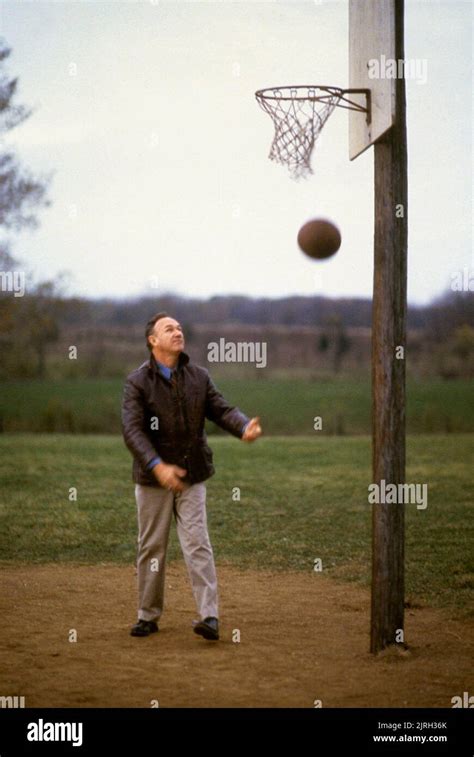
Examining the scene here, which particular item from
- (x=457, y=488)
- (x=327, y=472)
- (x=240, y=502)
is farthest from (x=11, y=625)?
(x=327, y=472)

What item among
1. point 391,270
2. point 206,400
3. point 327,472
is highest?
point 391,270

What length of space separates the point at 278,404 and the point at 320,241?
3561 cm

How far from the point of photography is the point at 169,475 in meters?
7.98

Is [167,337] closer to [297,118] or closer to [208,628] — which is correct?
[208,628]

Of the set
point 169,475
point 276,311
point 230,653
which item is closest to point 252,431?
point 169,475

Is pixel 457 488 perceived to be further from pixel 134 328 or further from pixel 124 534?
pixel 134 328

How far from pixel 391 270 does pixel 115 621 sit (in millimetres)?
3739

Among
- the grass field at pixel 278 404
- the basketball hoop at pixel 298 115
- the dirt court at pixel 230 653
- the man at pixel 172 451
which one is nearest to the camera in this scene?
the dirt court at pixel 230 653

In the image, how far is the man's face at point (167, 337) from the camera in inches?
339

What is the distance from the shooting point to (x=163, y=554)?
8.61 meters

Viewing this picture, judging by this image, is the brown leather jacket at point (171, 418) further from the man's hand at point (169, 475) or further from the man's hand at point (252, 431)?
the man's hand at point (169, 475)

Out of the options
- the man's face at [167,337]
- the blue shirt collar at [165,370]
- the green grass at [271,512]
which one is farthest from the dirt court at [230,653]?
the man's face at [167,337]

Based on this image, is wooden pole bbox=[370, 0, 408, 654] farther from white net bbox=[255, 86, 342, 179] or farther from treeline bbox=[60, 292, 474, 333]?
treeline bbox=[60, 292, 474, 333]

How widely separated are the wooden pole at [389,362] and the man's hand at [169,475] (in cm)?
149
